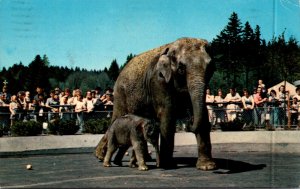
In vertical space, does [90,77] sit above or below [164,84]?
above

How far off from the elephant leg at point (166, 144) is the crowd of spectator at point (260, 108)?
7.65 metres

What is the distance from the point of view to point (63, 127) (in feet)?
63.3

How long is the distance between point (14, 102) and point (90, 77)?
71.0ft

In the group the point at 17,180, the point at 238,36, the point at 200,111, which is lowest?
the point at 17,180

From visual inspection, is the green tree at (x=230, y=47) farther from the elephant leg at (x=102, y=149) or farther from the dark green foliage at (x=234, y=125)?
the elephant leg at (x=102, y=149)

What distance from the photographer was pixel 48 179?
404 inches

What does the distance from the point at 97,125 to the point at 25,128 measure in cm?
241

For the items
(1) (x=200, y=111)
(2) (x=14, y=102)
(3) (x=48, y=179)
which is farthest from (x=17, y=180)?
(2) (x=14, y=102)

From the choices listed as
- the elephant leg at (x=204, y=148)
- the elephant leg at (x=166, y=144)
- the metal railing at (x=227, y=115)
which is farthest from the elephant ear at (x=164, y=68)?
the metal railing at (x=227, y=115)

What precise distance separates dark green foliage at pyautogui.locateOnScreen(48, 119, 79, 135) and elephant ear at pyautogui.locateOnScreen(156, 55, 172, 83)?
7979 millimetres

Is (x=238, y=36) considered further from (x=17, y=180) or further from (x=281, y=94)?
(x=17, y=180)

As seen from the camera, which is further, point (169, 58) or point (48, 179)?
point (169, 58)

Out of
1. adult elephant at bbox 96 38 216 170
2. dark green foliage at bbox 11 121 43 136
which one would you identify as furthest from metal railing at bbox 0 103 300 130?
adult elephant at bbox 96 38 216 170

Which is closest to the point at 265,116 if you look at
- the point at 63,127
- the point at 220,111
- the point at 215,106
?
the point at 220,111
